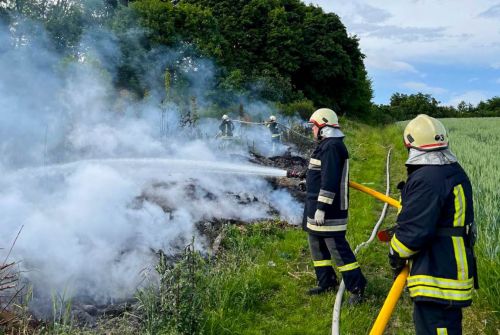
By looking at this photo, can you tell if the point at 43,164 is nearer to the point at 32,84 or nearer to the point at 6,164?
the point at 6,164

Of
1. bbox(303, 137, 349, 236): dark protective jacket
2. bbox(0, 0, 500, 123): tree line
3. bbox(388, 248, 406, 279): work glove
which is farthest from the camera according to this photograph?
bbox(0, 0, 500, 123): tree line

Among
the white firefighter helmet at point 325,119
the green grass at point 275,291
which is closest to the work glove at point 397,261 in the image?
the green grass at point 275,291

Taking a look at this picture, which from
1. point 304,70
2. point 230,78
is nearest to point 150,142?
point 230,78

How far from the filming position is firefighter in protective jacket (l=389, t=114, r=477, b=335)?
2754mm

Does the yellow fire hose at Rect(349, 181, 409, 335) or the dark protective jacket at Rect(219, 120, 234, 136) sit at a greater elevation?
the dark protective jacket at Rect(219, 120, 234, 136)

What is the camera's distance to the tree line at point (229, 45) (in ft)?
46.1

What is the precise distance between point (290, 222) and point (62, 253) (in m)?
3.72

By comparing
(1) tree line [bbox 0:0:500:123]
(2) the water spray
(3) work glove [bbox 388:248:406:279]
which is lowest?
(3) work glove [bbox 388:248:406:279]

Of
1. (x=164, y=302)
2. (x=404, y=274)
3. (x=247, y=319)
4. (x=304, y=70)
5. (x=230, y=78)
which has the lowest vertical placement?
(x=247, y=319)

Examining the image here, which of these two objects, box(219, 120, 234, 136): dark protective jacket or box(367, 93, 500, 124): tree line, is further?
box(367, 93, 500, 124): tree line

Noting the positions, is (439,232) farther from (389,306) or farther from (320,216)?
(320,216)

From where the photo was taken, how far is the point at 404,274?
3084 millimetres

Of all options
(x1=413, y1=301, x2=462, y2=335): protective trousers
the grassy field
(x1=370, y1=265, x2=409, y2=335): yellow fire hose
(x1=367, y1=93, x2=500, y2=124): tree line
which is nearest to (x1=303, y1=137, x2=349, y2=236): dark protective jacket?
the grassy field

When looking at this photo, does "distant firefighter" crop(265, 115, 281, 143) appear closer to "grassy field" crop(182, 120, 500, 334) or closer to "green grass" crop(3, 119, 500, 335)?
"grassy field" crop(182, 120, 500, 334)
